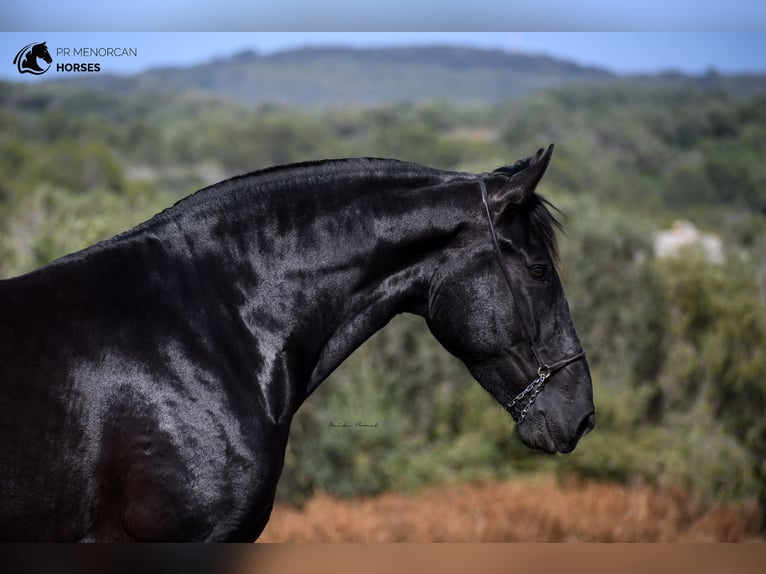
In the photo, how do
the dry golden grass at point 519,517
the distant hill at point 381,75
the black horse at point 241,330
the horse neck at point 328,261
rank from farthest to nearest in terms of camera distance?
the distant hill at point 381,75
the dry golden grass at point 519,517
the horse neck at point 328,261
the black horse at point 241,330

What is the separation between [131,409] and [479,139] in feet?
71.1

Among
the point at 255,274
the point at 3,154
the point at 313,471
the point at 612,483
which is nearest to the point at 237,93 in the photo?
the point at 3,154

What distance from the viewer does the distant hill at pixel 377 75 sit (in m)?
14.6

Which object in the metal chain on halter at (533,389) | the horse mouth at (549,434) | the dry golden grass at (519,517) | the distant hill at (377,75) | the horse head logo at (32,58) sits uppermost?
the distant hill at (377,75)

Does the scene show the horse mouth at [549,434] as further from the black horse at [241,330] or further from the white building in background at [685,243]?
the white building in background at [685,243]

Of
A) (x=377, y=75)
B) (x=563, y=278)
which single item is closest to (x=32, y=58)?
(x=563, y=278)

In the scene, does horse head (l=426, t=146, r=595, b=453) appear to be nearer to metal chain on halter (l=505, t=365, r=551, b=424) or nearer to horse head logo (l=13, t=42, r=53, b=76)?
metal chain on halter (l=505, t=365, r=551, b=424)

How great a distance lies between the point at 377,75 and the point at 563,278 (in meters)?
9.13

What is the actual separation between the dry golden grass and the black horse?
4945 mm

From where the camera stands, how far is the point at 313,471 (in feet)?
26.7

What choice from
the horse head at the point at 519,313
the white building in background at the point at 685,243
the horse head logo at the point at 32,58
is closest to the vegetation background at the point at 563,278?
the white building in background at the point at 685,243

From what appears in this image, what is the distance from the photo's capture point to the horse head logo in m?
3.37

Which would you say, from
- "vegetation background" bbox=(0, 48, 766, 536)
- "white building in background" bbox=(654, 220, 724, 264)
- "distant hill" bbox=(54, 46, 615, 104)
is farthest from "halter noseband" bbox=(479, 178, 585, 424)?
"distant hill" bbox=(54, 46, 615, 104)

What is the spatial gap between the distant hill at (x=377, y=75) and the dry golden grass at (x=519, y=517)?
8267 millimetres
